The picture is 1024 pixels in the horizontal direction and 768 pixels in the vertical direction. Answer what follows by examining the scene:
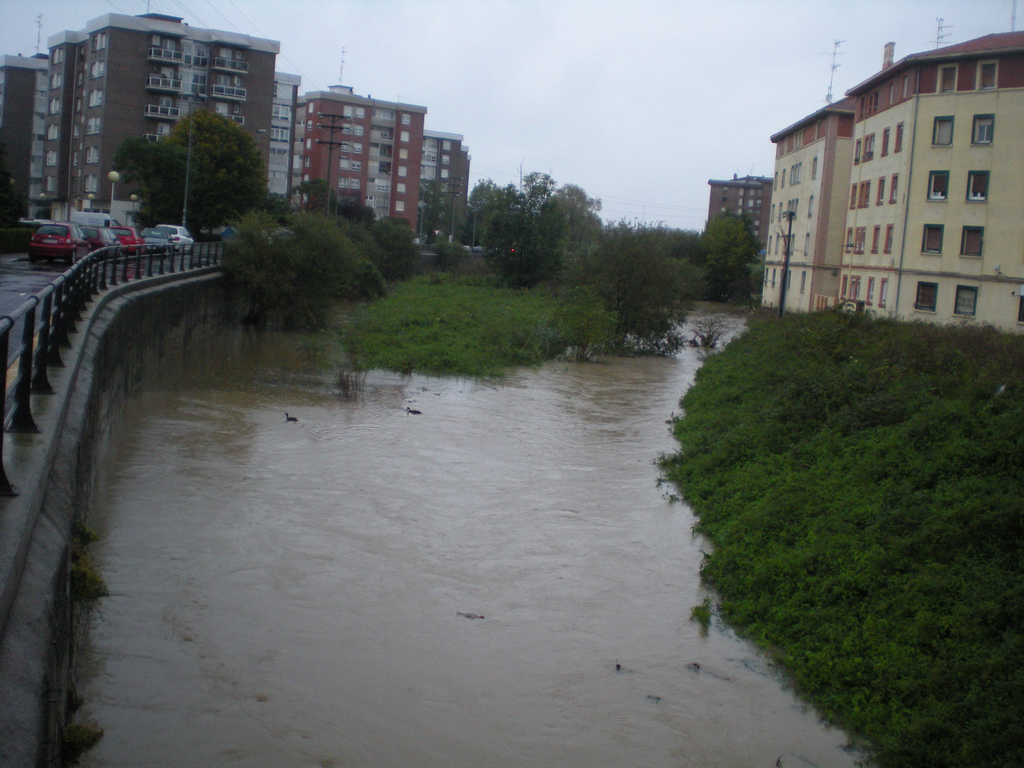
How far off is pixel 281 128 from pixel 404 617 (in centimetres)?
8627

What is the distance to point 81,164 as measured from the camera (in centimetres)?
7156

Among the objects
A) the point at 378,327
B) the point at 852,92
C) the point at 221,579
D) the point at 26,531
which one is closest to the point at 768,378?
the point at 221,579

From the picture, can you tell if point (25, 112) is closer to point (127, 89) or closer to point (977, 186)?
point (127, 89)

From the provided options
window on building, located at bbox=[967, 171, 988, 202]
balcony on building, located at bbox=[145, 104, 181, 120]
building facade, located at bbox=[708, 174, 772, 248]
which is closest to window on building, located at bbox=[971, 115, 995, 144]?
window on building, located at bbox=[967, 171, 988, 202]

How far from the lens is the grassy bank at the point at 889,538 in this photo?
7.33 m

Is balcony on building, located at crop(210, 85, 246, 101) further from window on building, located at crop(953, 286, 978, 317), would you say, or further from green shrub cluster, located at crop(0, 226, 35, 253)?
window on building, located at crop(953, 286, 978, 317)

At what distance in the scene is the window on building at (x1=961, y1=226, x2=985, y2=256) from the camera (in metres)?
38.7

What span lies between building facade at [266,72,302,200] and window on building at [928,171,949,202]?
61059 mm

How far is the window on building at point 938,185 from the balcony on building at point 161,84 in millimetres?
54244

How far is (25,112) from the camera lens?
87250 mm

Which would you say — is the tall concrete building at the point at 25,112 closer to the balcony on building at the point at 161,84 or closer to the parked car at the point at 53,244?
the balcony on building at the point at 161,84

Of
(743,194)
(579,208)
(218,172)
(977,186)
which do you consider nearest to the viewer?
(977,186)

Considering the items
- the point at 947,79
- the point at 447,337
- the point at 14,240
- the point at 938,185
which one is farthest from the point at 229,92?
the point at 938,185

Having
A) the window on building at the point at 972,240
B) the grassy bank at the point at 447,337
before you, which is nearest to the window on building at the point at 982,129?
the window on building at the point at 972,240
